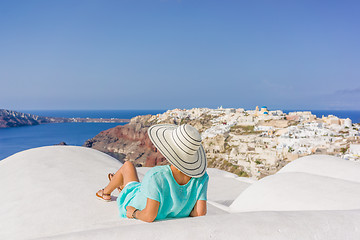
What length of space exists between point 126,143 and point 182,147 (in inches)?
1931

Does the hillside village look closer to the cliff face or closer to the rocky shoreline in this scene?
the rocky shoreline

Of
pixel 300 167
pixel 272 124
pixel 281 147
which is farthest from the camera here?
pixel 272 124

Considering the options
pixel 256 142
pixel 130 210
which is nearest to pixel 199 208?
pixel 130 210

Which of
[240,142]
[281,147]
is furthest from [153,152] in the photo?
[281,147]

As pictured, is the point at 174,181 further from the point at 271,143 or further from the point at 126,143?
the point at 126,143

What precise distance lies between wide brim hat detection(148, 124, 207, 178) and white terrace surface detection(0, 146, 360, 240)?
331mm

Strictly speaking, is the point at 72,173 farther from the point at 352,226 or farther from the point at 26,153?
the point at 352,226

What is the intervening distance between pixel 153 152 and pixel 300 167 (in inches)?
1558

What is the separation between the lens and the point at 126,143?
49625 millimetres

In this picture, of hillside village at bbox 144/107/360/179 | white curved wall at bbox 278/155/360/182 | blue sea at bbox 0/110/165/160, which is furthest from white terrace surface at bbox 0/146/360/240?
blue sea at bbox 0/110/165/160

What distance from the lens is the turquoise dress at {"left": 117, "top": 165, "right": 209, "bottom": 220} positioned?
1.76m

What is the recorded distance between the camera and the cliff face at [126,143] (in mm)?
45688

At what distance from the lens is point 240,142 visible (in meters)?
32.0

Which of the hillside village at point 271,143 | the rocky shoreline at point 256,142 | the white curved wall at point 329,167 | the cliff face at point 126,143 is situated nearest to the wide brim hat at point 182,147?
the white curved wall at point 329,167
